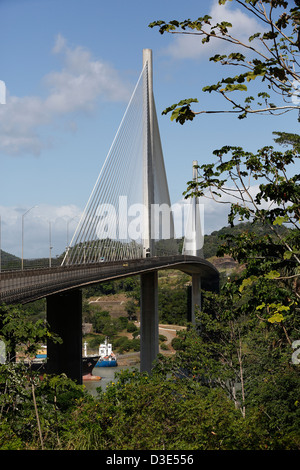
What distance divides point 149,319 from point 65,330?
47.7 ft

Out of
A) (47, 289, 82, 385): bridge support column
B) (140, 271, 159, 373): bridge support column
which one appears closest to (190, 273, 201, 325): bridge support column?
(140, 271, 159, 373): bridge support column

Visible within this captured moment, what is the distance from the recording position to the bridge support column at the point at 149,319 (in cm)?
3566

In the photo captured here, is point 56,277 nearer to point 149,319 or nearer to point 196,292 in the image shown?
point 149,319

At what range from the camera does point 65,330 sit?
21984 mm

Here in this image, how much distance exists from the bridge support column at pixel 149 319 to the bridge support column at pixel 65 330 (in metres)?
13.4

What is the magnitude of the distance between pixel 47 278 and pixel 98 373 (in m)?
47.0

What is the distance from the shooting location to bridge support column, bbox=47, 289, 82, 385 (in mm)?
21328

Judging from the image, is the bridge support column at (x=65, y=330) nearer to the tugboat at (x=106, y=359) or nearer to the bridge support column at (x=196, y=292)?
the bridge support column at (x=196, y=292)

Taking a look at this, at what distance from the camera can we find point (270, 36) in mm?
6539

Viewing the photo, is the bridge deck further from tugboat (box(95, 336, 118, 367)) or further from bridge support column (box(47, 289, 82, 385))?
tugboat (box(95, 336, 118, 367))

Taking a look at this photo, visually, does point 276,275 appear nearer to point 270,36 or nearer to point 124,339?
point 270,36

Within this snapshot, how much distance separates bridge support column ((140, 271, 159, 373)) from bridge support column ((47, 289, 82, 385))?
1342 centimetres
